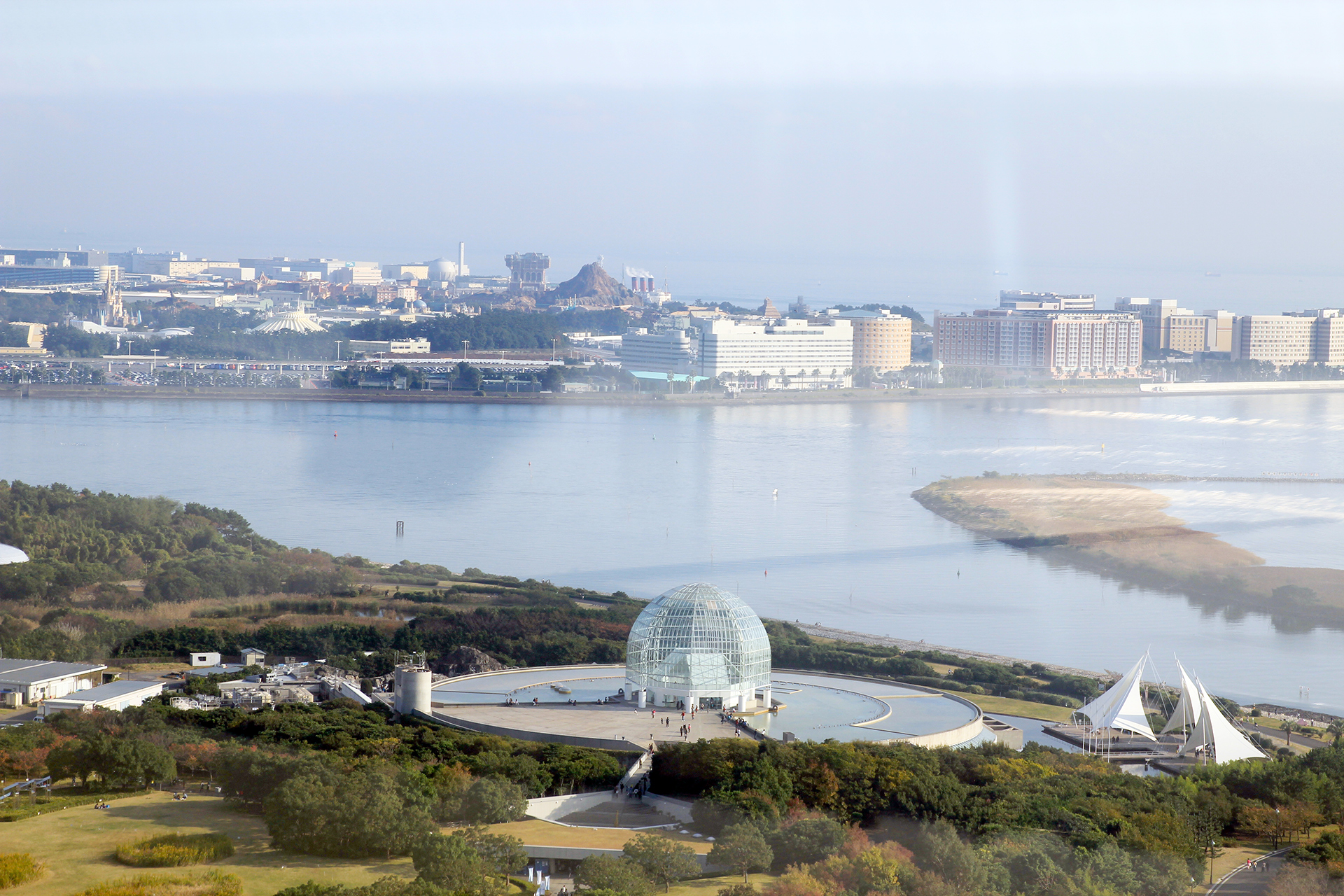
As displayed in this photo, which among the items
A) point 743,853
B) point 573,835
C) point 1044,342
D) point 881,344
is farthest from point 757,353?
point 743,853

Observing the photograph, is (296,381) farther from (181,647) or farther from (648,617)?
(648,617)

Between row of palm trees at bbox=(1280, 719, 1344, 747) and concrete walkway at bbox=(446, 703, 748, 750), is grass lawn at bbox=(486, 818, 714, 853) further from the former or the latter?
row of palm trees at bbox=(1280, 719, 1344, 747)

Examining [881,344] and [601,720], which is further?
[881,344]

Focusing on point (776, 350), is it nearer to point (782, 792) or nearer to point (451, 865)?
point (782, 792)

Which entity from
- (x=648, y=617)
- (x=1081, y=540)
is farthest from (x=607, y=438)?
(x=648, y=617)

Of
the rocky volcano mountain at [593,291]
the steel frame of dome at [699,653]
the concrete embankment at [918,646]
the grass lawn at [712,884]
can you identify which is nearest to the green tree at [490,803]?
the grass lawn at [712,884]
